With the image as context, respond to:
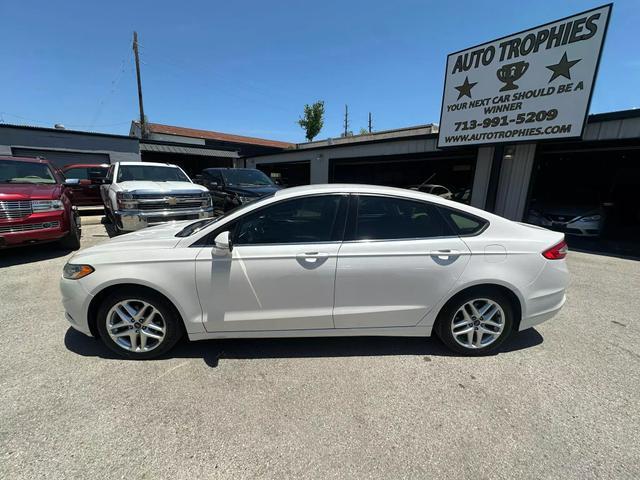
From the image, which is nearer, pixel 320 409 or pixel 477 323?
pixel 320 409

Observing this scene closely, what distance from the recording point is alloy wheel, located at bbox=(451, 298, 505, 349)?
8.73ft

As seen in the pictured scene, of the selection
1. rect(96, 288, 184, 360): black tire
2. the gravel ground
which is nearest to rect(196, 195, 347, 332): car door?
rect(96, 288, 184, 360): black tire

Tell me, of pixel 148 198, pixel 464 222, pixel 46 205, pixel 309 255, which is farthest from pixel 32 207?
pixel 464 222

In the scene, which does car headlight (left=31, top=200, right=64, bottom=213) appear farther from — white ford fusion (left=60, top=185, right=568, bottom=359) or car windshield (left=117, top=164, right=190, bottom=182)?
white ford fusion (left=60, top=185, right=568, bottom=359)

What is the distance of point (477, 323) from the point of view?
2686mm

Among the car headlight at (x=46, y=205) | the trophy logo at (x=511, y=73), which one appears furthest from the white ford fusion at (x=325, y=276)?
the trophy logo at (x=511, y=73)

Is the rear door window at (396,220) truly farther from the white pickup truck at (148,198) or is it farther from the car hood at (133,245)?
the white pickup truck at (148,198)

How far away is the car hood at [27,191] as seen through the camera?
468 centimetres

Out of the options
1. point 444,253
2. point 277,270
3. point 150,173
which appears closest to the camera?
point 277,270

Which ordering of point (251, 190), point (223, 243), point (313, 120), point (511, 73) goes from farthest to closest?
1. point (313, 120)
2. point (251, 190)
3. point (511, 73)
4. point (223, 243)

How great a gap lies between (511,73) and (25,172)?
1203 centimetres

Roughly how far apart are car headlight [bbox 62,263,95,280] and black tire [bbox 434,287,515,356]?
3.10 meters

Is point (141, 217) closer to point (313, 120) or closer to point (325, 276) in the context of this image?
point (325, 276)

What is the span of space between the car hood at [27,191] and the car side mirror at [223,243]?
15.6 ft
